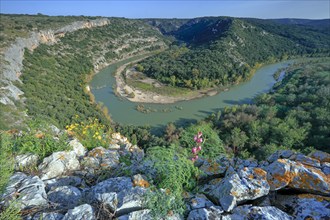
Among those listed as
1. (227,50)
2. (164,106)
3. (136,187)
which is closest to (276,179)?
(136,187)

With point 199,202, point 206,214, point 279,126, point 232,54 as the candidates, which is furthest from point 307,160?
point 232,54

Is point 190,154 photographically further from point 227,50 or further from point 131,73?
point 227,50

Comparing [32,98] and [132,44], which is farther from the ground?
[132,44]

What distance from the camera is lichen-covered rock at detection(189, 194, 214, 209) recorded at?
141 inches

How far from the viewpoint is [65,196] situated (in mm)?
3771

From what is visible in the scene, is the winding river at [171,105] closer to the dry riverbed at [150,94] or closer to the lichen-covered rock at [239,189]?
the dry riverbed at [150,94]

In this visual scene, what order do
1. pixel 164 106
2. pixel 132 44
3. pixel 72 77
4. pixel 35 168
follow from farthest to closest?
pixel 132 44 < pixel 72 77 < pixel 164 106 < pixel 35 168

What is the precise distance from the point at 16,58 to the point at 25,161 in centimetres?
4347

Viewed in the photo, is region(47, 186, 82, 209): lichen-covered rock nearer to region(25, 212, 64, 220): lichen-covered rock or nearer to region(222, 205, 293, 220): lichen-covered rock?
region(25, 212, 64, 220): lichen-covered rock

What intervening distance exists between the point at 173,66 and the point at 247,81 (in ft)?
63.7

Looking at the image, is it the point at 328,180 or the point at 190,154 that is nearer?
the point at 328,180

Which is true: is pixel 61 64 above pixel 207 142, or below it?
above

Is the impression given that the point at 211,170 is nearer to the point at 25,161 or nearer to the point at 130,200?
the point at 130,200

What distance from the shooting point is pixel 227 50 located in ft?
247
